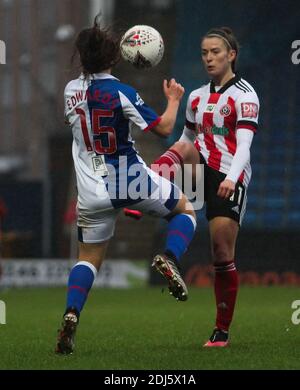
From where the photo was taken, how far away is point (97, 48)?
734 centimetres

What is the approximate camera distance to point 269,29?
24.7 meters

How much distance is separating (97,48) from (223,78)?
1254 mm

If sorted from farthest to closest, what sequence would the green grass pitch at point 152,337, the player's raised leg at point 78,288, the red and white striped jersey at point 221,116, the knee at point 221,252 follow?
1. the knee at point 221,252
2. the red and white striped jersey at point 221,116
3. the player's raised leg at point 78,288
4. the green grass pitch at point 152,337

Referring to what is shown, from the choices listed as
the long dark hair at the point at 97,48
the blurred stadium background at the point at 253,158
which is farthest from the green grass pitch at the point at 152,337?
the blurred stadium background at the point at 253,158

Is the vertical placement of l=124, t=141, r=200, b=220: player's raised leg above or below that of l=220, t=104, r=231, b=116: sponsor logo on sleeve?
below

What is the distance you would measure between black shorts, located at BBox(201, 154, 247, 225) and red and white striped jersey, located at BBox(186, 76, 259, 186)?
0.17ft

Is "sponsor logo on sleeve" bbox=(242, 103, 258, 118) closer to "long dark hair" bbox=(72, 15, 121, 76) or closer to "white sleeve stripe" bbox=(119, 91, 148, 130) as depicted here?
"white sleeve stripe" bbox=(119, 91, 148, 130)

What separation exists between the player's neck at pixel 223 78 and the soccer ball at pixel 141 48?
2.54 feet

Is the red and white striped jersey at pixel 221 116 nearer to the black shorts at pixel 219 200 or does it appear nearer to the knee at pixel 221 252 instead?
the black shorts at pixel 219 200

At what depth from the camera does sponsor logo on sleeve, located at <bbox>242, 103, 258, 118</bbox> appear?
7.90 metres

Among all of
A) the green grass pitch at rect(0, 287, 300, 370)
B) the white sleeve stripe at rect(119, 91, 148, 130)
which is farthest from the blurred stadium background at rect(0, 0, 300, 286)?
the white sleeve stripe at rect(119, 91, 148, 130)

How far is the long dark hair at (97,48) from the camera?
734 centimetres
